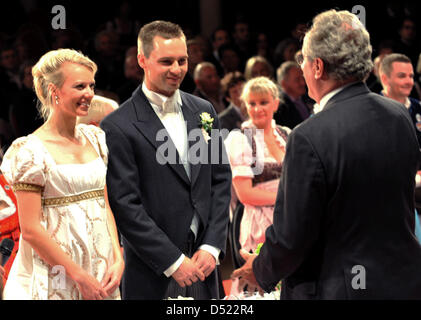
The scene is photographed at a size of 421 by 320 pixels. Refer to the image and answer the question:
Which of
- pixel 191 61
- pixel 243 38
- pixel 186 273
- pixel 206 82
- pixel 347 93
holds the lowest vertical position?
pixel 186 273

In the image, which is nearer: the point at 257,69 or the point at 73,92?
the point at 73,92

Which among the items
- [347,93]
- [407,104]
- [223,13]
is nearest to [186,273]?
[347,93]

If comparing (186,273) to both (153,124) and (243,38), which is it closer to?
(153,124)

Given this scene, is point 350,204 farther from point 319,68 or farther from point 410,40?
point 410,40

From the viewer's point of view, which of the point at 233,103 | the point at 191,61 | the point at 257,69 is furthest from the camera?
the point at 191,61

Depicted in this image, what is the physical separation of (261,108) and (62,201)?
2.07m

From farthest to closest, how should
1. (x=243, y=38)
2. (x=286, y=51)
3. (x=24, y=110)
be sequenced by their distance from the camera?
(x=243, y=38), (x=286, y=51), (x=24, y=110)

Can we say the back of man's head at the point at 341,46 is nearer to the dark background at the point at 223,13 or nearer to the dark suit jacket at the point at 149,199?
the dark suit jacket at the point at 149,199

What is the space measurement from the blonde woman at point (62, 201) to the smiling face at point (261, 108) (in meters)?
1.78

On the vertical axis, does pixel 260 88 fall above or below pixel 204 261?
above

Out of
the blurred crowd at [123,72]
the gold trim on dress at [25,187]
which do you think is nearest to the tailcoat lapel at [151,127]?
the gold trim on dress at [25,187]

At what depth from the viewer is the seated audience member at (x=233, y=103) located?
5824 millimetres

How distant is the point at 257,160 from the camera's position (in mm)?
4168
